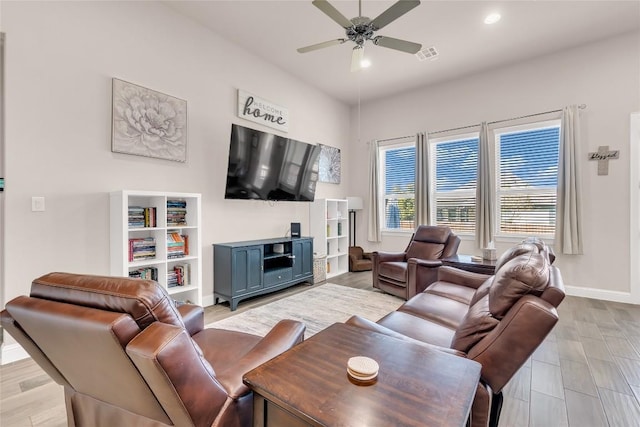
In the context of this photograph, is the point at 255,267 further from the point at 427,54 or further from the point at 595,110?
the point at 595,110

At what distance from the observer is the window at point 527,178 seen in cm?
423

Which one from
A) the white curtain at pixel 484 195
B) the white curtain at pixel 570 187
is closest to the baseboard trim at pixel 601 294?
the white curtain at pixel 570 187

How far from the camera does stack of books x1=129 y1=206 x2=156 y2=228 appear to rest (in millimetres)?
2793

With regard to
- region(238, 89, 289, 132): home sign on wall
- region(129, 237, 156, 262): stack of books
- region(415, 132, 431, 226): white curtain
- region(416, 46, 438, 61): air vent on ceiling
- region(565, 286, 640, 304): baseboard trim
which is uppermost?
region(416, 46, 438, 61): air vent on ceiling

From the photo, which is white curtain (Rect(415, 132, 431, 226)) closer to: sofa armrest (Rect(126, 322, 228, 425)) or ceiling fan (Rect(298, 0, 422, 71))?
ceiling fan (Rect(298, 0, 422, 71))

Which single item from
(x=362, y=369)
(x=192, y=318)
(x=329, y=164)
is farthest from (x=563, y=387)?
(x=329, y=164)

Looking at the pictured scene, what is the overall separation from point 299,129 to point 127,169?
8.99 ft

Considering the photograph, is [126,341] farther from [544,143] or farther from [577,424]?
[544,143]

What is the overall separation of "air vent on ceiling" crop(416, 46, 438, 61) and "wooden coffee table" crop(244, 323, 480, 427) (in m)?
4.12

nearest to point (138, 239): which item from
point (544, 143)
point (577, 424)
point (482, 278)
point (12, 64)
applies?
point (12, 64)

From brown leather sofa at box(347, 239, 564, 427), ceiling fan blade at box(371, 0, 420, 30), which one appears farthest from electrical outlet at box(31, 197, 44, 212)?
ceiling fan blade at box(371, 0, 420, 30)

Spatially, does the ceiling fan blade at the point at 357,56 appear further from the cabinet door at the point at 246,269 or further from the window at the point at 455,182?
the window at the point at 455,182

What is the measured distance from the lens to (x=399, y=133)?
5.57 m

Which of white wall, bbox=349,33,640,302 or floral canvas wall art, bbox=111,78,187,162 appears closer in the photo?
floral canvas wall art, bbox=111,78,187,162
